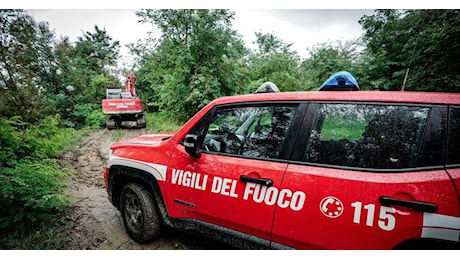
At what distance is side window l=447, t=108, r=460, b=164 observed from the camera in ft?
3.80

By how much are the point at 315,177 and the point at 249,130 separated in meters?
0.70

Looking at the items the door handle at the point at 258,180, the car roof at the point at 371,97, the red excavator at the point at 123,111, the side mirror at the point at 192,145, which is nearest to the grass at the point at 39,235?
the side mirror at the point at 192,145

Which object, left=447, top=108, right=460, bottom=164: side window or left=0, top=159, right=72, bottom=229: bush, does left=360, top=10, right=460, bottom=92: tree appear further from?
left=0, top=159, right=72, bottom=229: bush

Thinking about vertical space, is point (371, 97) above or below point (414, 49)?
below

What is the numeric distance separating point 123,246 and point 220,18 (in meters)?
9.77

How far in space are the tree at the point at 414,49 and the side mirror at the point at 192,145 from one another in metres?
6.18

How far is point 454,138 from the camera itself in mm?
1180

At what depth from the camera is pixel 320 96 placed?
1.58 metres

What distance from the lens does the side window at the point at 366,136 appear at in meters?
1.29

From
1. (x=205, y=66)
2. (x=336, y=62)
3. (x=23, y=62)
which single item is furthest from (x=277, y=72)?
(x=23, y=62)

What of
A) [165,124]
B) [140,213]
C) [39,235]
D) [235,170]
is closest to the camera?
[235,170]

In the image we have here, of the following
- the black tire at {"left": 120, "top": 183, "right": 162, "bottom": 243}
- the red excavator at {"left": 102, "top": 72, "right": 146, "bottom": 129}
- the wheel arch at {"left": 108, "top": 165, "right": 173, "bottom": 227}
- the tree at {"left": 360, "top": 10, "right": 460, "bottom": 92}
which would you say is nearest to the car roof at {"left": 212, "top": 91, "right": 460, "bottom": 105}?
the wheel arch at {"left": 108, "top": 165, "right": 173, "bottom": 227}

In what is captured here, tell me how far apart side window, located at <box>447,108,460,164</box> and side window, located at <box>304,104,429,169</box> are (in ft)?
0.41

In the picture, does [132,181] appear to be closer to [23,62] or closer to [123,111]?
[123,111]
